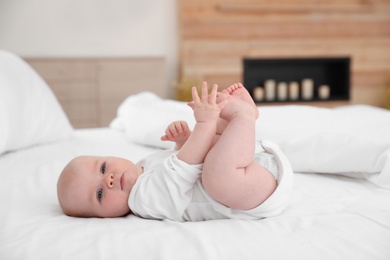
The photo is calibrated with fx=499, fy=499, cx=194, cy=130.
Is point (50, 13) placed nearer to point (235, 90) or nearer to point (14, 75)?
point (14, 75)

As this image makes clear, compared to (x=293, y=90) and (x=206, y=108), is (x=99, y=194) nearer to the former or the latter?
(x=206, y=108)

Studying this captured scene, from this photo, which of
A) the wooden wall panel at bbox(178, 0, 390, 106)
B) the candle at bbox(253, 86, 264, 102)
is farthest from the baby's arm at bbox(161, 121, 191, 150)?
the candle at bbox(253, 86, 264, 102)

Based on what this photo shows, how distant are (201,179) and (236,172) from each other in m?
0.10

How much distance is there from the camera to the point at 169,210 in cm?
103

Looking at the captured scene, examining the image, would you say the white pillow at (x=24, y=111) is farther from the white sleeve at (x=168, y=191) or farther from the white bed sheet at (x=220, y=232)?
the white sleeve at (x=168, y=191)

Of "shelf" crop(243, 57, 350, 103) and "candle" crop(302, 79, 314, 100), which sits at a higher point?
"shelf" crop(243, 57, 350, 103)

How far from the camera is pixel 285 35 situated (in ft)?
15.8

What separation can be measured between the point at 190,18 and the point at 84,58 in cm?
103

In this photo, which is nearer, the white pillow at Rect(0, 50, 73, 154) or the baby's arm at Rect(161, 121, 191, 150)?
the baby's arm at Rect(161, 121, 191, 150)

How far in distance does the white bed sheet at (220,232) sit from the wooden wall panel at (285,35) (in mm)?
3485

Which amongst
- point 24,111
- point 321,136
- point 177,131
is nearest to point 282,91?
point 24,111

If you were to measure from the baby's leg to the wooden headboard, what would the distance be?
3449 millimetres

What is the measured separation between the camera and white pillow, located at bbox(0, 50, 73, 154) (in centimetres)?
187

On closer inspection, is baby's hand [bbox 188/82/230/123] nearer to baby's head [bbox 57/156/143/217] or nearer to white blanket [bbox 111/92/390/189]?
baby's head [bbox 57/156/143/217]
